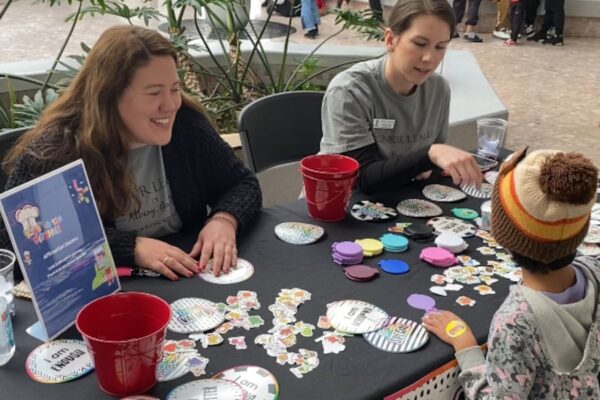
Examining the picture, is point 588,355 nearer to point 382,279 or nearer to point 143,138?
point 382,279

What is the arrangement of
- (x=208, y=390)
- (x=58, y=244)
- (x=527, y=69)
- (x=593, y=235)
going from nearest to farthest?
1. (x=208, y=390)
2. (x=58, y=244)
3. (x=593, y=235)
4. (x=527, y=69)

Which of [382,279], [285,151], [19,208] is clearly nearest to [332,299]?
[382,279]

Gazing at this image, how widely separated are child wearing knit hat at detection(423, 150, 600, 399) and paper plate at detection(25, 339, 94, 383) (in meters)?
0.62

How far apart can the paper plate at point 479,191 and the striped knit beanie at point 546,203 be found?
0.66m

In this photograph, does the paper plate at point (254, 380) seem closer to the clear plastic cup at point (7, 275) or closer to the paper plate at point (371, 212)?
the clear plastic cup at point (7, 275)

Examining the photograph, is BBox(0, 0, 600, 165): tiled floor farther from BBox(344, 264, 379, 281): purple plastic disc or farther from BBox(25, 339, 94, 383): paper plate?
BBox(25, 339, 94, 383): paper plate

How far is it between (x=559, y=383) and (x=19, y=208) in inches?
35.2

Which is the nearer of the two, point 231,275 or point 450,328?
point 450,328

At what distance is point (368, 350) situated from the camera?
109cm

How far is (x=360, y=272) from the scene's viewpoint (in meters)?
1.30

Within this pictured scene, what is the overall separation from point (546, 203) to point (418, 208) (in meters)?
0.64

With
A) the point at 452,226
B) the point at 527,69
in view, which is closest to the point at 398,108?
the point at 452,226

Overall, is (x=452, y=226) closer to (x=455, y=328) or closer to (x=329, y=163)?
(x=329, y=163)

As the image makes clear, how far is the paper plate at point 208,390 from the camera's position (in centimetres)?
96
